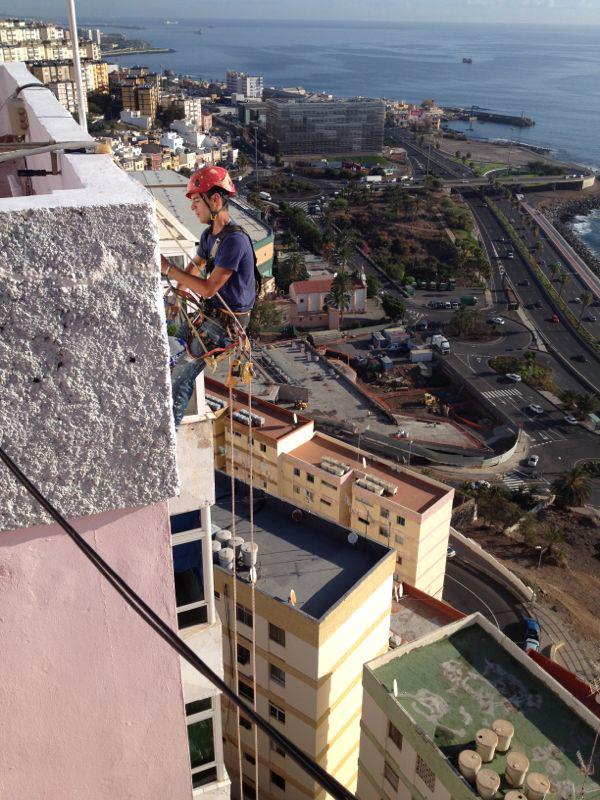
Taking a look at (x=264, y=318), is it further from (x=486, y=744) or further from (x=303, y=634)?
(x=486, y=744)

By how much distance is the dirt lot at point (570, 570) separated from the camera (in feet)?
65.5

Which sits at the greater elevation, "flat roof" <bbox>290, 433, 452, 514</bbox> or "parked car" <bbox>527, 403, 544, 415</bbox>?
"flat roof" <bbox>290, 433, 452, 514</bbox>

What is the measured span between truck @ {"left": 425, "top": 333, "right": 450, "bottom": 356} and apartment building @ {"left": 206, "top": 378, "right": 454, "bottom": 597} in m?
20.5

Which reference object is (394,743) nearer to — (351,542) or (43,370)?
(351,542)

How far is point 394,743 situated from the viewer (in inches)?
336

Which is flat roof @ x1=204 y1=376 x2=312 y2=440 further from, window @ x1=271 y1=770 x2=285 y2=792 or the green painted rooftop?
the green painted rooftop

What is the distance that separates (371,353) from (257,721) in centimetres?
3773

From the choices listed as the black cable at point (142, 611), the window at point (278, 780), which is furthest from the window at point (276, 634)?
the black cable at point (142, 611)

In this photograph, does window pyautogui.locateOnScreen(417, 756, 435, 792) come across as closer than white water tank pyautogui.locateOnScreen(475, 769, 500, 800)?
No

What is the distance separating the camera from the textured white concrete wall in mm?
1376

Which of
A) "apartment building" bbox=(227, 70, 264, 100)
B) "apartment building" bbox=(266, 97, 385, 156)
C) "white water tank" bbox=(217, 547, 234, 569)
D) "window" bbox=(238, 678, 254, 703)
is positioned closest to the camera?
"white water tank" bbox=(217, 547, 234, 569)

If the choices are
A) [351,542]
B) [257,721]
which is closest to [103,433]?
[257,721]

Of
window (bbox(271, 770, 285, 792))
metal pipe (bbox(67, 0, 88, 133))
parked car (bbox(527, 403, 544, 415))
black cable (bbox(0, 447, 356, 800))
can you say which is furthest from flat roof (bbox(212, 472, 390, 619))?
parked car (bbox(527, 403, 544, 415))

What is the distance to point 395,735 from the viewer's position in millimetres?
8523
